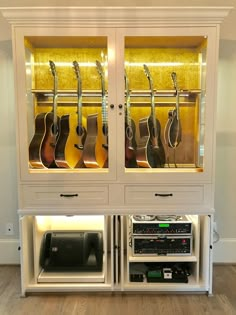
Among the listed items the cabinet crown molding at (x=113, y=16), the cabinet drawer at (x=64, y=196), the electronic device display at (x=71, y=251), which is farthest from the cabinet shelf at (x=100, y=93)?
the electronic device display at (x=71, y=251)

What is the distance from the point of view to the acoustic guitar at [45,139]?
7.34 ft

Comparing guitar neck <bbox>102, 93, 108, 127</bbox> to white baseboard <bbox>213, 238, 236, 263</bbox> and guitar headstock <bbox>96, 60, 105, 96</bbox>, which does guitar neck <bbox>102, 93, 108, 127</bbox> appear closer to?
guitar headstock <bbox>96, 60, 105, 96</bbox>

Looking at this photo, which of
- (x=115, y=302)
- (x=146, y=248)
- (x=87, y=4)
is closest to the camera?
(x=115, y=302)

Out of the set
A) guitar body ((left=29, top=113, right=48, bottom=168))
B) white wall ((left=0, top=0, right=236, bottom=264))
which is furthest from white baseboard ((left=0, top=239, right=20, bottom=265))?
guitar body ((left=29, top=113, right=48, bottom=168))

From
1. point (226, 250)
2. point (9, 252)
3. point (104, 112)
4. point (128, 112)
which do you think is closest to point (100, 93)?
point (104, 112)

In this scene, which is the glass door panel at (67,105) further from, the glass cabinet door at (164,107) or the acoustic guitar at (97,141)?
the glass cabinet door at (164,107)

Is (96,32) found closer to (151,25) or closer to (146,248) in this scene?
(151,25)

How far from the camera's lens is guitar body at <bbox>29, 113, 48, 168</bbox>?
222 centimetres

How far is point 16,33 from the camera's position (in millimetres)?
2068

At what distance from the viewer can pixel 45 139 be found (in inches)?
89.3

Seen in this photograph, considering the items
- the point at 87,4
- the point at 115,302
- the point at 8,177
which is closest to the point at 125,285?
the point at 115,302

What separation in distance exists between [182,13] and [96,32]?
0.60 m

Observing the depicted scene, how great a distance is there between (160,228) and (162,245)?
0.13 meters

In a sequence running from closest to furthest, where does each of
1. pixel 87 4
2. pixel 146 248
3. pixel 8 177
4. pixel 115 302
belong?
pixel 115 302 → pixel 146 248 → pixel 87 4 → pixel 8 177
